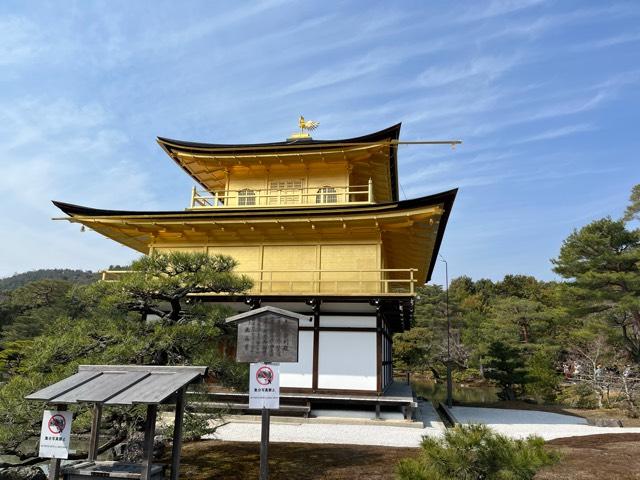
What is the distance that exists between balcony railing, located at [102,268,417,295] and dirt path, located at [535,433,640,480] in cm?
635

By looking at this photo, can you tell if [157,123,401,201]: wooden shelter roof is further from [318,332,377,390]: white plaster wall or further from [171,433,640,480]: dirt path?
[171,433,640,480]: dirt path

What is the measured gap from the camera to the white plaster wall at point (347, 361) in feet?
46.9

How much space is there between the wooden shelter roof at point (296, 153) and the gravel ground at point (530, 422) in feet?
35.8

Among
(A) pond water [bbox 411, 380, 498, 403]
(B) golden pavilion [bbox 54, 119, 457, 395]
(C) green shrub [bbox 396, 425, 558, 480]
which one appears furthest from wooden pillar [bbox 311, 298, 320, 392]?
(A) pond water [bbox 411, 380, 498, 403]

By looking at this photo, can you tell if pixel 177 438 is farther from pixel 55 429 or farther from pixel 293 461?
pixel 293 461

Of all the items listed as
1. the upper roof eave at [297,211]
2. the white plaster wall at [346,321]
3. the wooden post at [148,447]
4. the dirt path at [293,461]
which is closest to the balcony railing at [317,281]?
the white plaster wall at [346,321]

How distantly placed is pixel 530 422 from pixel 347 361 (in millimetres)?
7272

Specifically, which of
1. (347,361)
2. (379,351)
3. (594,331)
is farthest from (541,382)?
(347,361)

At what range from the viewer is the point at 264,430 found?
21.4ft

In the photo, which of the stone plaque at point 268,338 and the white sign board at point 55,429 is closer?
the white sign board at point 55,429

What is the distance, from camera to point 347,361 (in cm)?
1449

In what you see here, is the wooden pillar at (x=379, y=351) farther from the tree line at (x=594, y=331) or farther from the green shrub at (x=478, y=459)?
the green shrub at (x=478, y=459)

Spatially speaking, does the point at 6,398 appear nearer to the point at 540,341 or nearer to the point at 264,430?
the point at 264,430

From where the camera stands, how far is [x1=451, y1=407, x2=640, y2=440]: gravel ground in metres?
13.4
